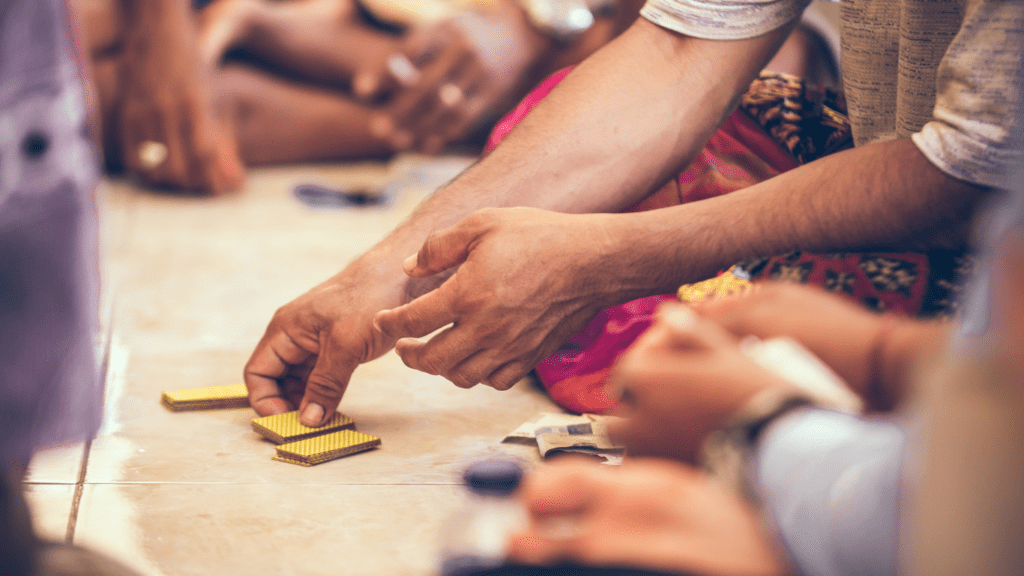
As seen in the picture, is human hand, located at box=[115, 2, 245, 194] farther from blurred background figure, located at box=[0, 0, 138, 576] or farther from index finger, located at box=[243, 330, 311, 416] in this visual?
blurred background figure, located at box=[0, 0, 138, 576]

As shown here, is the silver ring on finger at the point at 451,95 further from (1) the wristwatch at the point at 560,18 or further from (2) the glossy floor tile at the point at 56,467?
(2) the glossy floor tile at the point at 56,467

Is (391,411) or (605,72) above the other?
(605,72)

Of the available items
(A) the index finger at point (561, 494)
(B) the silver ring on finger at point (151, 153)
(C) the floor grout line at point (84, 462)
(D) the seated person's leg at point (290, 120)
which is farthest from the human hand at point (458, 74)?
(A) the index finger at point (561, 494)

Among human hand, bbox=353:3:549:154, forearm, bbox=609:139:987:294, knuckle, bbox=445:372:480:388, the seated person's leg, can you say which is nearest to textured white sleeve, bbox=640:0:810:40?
forearm, bbox=609:139:987:294

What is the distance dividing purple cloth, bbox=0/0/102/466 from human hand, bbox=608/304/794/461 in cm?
43

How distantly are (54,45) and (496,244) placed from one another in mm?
454

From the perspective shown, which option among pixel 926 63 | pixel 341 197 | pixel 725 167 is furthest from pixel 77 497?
pixel 341 197

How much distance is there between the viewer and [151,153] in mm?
2535

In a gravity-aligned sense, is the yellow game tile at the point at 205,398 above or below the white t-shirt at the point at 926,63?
below

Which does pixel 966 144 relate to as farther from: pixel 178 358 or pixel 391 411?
pixel 178 358

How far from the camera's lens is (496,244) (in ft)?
3.05

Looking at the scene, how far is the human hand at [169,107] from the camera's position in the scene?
2475mm

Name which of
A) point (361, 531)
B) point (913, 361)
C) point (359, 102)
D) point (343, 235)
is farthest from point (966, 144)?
point (359, 102)

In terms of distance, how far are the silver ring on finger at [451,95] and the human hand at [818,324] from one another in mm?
2263
